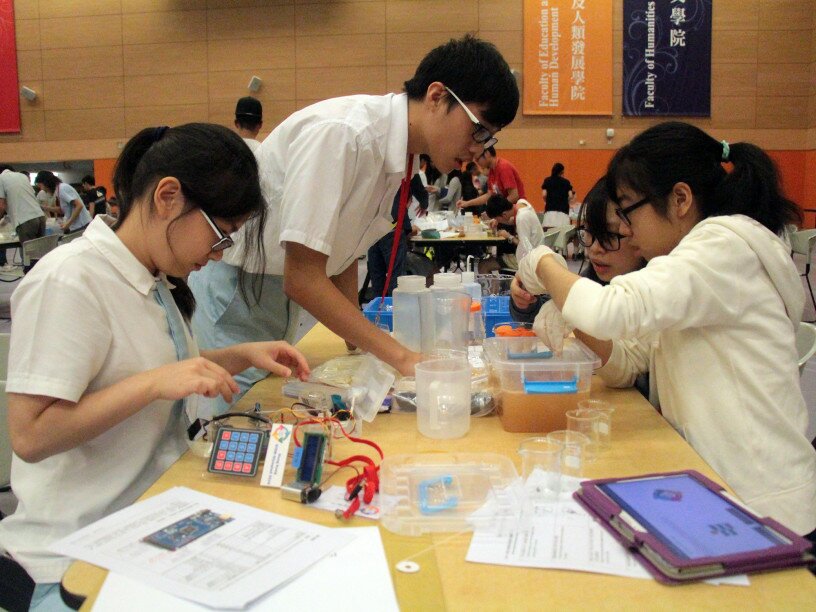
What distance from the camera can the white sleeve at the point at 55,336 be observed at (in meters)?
1.03

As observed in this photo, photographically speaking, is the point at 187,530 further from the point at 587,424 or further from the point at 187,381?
the point at 587,424

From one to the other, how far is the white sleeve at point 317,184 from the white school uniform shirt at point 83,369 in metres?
0.36

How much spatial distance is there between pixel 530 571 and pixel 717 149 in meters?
1.04

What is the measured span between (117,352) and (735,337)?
1135 millimetres

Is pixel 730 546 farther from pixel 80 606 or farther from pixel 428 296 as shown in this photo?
pixel 428 296

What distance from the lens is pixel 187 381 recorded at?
108cm

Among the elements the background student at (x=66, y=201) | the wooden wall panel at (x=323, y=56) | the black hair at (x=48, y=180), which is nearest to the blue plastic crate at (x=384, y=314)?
the background student at (x=66, y=201)

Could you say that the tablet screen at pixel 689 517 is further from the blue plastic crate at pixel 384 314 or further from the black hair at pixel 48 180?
the black hair at pixel 48 180

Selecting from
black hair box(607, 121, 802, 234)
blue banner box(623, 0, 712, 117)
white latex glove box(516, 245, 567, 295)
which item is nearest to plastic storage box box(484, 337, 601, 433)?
white latex glove box(516, 245, 567, 295)

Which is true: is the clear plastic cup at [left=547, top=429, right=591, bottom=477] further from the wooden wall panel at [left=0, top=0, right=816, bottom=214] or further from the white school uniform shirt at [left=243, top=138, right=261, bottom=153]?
the wooden wall panel at [left=0, top=0, right=816, bottom=214]

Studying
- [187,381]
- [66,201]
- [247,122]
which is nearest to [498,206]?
[247,122]

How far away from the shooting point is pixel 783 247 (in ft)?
4.35

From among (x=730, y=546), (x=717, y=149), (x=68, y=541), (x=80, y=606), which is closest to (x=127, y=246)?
(x=68, y=541)

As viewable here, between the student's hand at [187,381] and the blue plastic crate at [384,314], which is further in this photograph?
the blue plastic crate at [384,314]
